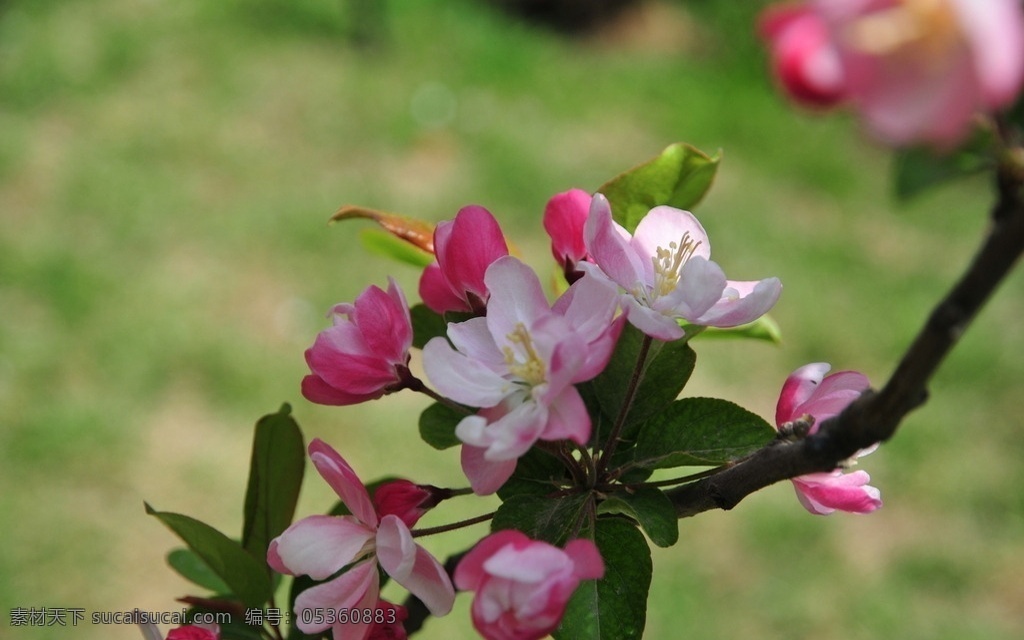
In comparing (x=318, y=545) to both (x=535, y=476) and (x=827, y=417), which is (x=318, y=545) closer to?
(x=535, y=476)

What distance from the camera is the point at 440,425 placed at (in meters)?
0.58

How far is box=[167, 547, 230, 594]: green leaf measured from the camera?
754 mm

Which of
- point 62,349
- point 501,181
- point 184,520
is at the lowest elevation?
point 62,349

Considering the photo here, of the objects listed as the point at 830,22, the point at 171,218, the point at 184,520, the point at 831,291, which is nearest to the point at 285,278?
the point at 171,218

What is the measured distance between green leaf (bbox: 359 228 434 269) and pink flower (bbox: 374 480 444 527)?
202 millimetres

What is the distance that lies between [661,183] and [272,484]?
0.96 ft

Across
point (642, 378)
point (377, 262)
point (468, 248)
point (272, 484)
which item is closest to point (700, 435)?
→ point (642, 378)

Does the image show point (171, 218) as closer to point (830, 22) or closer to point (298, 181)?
point (298, 181)

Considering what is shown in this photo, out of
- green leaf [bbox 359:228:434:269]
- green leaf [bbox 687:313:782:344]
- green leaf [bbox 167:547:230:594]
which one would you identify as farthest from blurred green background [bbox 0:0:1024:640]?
green leaf [bbox 687:313:782:344]

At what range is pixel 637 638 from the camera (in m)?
0.51

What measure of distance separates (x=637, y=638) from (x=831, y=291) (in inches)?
114

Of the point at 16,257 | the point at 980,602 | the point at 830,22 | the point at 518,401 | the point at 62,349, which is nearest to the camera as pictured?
the point at 830,22

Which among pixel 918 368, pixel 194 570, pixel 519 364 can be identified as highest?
pixel 918 368

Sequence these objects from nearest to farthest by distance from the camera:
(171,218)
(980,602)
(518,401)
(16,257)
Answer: (518,401) < (980,602) < (16,257) < (171,218)
